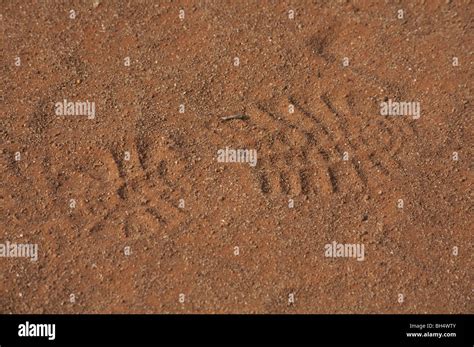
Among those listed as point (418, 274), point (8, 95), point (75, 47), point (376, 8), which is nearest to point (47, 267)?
point (8, 95)

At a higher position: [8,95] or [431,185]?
[8,95]

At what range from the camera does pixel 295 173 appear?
671 cm

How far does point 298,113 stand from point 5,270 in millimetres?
3253

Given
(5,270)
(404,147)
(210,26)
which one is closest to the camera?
(5,270)

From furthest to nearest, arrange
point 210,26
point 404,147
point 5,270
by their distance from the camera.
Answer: point 210,26, point 404,147, point 5,270

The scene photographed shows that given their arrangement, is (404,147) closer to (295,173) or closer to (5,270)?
(295,173)

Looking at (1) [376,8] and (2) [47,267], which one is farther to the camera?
(1) [376,8]

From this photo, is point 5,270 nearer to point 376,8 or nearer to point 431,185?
point 431,185

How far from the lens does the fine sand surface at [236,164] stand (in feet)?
20.8

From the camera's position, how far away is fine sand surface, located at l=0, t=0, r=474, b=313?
6.34m

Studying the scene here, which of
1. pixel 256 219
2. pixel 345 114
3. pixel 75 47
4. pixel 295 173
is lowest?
pixel 256 219

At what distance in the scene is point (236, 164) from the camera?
6770mm

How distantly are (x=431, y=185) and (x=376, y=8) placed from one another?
2104 millimetres

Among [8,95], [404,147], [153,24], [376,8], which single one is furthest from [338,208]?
[8,95]
